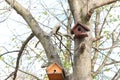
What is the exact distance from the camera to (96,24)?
20.0ft

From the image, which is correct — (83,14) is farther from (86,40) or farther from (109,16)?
(109,16)

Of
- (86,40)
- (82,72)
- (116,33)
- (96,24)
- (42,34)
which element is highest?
(96,24)

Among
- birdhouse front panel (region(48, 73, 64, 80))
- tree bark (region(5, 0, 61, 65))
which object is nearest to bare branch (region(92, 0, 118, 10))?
tree bark (region(5, 0, 61, 65))

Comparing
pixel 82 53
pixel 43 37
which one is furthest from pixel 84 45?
pixel 43 37

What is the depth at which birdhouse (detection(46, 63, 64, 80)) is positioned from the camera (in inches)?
115

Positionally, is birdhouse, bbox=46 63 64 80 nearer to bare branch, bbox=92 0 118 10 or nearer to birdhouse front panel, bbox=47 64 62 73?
birdhouse front panel, bbox=47 64 62 73

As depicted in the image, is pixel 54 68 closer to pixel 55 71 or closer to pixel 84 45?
pixel 55 71

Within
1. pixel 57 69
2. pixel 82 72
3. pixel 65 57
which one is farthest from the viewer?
pixel 65 57

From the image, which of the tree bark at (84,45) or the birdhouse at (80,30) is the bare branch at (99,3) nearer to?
the tree bark at (84,45)

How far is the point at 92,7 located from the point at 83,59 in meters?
0.49

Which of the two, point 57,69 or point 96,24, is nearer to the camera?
point 57,69

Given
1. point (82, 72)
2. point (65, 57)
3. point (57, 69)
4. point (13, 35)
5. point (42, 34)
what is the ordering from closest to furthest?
point (82, 72) < point (57, 69) < point (42, 34) < point (65, 57) < point (13, 35)

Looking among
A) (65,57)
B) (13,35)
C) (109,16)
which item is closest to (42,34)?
(65,57)

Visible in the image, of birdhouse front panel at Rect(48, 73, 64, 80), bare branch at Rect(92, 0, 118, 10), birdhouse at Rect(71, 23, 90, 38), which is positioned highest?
bare branch at Rect(92, 0, 118, 10)
